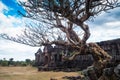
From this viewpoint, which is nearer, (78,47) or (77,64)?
(78,47)

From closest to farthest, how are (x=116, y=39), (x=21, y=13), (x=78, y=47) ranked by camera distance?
(x=78, y=47) → (x=21, y=13) → (x=116, y=39)

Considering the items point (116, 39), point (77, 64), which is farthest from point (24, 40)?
point (77, 64)

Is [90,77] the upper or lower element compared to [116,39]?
lower

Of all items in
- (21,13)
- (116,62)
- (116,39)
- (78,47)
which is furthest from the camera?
(116,39)

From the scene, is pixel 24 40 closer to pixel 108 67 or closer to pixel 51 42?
pixel 51 42

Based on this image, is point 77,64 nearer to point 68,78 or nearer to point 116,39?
point 116,39

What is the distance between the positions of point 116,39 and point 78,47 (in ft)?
42.5

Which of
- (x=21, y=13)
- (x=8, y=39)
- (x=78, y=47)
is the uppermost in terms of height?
(x=21, y=13)

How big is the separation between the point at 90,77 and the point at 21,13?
493cm

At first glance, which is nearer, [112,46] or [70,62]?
[112,46]

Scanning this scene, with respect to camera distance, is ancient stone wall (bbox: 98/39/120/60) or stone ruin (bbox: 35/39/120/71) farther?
stone ruin (bbox: 35/39/120/71)

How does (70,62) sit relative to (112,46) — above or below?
below

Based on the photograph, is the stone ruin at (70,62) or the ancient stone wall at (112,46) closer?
the ancient stone wall at (112,46)

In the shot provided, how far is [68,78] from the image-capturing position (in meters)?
17.9
